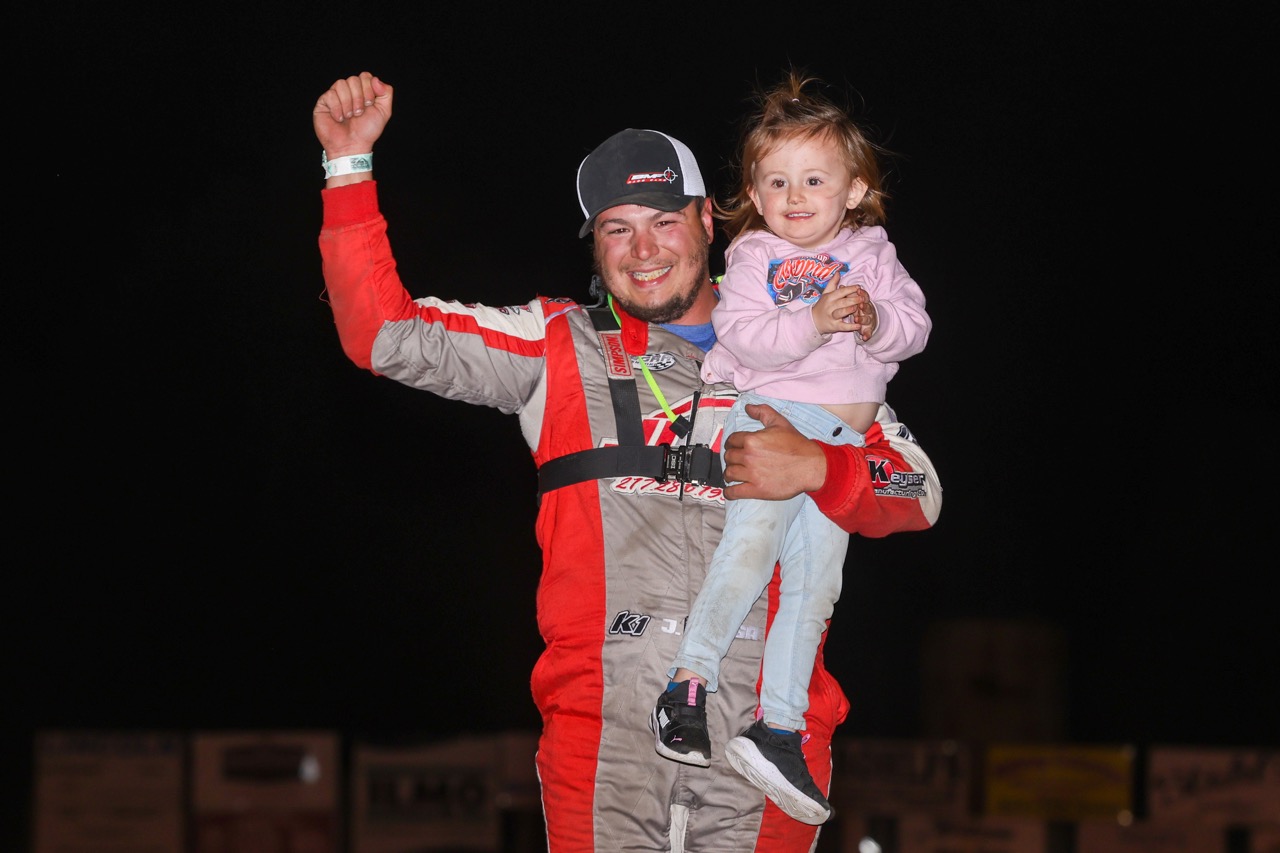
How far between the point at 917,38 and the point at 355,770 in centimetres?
358

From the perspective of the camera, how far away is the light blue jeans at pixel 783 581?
7.47 ft

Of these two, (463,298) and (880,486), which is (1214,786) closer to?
(463,298)

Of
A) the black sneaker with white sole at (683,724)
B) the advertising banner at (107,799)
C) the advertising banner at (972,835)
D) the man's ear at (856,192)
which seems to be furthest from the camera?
the advertising banner at (972,835)

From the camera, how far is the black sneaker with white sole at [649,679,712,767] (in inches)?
86.4

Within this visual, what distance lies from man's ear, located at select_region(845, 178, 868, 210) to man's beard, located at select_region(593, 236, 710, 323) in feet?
1.18

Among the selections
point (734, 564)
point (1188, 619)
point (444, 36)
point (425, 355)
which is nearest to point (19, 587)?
point (444, 36)

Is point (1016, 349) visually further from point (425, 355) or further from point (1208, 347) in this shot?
point (425, 355)

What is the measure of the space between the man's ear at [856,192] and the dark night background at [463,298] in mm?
2800

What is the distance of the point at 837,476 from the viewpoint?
229 cm

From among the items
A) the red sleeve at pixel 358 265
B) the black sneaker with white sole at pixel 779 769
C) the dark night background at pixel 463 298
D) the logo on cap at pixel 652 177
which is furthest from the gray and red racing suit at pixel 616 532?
the dark night background at pixel 463 298

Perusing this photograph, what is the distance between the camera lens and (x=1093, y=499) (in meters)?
5.83

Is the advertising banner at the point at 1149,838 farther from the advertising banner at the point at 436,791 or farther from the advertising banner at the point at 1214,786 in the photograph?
the advertising banner at the point at 436,791

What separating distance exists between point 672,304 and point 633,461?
35 cm

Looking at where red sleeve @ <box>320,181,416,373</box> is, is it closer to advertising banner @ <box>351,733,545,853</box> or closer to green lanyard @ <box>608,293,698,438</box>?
green lanyard @ <box>608,293,698,438</box>
